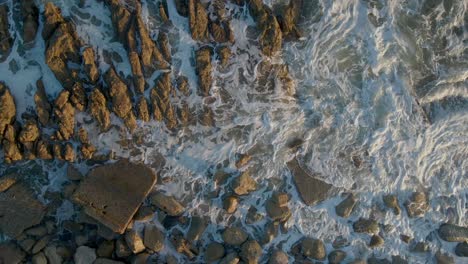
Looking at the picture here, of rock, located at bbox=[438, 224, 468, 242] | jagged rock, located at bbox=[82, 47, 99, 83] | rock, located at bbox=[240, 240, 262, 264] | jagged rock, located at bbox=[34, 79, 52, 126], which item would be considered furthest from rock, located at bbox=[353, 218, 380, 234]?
jagged rock, located at bbox=[34, 79, 52, 126]

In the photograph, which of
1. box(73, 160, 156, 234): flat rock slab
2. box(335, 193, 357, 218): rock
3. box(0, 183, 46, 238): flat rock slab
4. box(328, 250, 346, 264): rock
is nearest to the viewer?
box(73, 160, 156, 234): flat rock slab

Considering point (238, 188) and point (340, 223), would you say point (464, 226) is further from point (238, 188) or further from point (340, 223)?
point (238, 188)

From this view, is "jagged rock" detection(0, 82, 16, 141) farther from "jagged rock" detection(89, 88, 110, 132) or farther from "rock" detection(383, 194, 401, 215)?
"rock" detection(383, 194, 401, 215)

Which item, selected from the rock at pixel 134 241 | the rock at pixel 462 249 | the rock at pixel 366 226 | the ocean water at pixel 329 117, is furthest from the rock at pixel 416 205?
the rock at pixel 134 241

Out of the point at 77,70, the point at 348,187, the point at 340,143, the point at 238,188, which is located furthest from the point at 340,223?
the point at 77,70

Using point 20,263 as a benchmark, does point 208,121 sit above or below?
above

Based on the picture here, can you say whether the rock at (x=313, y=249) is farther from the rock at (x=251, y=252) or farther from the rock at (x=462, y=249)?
the rock at (x=462, y=249)
